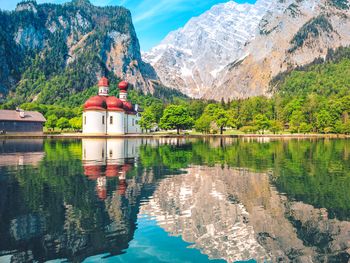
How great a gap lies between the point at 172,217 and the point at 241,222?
3192 mm

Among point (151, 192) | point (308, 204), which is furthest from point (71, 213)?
point (308, 204)

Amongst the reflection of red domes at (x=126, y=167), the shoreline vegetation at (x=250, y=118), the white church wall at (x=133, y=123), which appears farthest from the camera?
the shoreline vegetation at (x=250, y=118)

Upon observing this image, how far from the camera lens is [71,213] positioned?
56.6 ft

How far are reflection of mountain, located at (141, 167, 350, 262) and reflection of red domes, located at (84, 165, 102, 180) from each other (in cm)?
590

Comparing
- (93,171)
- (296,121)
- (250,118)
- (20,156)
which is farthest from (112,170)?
(250,118)

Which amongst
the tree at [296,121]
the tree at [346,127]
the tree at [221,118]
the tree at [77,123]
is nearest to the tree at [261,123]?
the tree at [296,121]

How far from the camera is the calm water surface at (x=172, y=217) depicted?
1295 centimetres

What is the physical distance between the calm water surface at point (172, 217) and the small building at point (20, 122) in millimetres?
84404

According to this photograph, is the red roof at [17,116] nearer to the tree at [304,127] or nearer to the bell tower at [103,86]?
the bell tower at [103,86]

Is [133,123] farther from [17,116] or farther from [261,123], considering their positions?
[261,123]

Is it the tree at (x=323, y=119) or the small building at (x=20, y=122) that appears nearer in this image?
the small building at (x=20, y=122)

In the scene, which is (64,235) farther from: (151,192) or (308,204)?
(308,204)

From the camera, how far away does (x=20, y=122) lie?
359ft

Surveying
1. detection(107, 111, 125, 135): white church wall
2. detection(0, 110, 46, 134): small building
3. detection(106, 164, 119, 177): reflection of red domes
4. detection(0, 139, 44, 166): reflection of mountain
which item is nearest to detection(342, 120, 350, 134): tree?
detection(107, 111, 125, 135): white church wall
